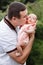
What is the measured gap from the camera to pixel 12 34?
4.03 metres

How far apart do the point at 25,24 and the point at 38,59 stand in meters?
2.18

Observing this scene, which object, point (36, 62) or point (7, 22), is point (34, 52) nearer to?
point (36, 62)

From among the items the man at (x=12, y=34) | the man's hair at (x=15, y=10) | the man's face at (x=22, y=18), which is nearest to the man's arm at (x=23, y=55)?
the man at (x=12, y=34)

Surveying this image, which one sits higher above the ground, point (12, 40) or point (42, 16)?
Answer: point (12, 40)

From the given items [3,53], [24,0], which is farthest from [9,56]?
[24,0]

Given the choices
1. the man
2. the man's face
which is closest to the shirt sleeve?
the man

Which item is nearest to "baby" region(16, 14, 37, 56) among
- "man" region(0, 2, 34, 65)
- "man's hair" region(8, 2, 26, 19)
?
"man" region(0, 2, 34, 65)

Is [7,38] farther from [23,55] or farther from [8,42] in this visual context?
[23,55]

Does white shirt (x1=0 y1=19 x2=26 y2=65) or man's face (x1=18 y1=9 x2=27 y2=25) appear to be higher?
man's face (x1=18 y1=9 x2=27 y2=25)

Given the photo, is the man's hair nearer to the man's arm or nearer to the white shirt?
the white shirt

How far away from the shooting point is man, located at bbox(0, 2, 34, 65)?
396 centimetres

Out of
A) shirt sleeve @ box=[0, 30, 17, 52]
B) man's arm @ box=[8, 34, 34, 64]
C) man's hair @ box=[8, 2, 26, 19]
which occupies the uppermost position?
man's hair @ box=[8, 2, 26, 19]

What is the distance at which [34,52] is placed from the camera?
241 inches

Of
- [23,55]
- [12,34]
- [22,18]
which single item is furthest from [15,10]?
[23,55]
